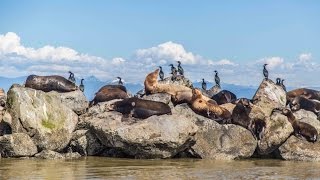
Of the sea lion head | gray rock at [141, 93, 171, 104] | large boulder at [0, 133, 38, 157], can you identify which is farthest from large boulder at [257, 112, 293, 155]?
large boulder at [0, 133, 38, 157]

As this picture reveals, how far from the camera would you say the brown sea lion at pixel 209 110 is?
74.5 feet

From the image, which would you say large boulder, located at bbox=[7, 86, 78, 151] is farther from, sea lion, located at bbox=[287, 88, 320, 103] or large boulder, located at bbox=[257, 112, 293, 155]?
sea lion, located at bbox=[287, 88, 320, 103]

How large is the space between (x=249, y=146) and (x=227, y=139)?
957 millimetres

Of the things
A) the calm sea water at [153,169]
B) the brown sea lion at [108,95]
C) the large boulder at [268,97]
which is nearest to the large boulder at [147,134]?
the calm sea water at [153,169]

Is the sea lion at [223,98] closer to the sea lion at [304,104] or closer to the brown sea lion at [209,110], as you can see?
the sea lion at [304,104]

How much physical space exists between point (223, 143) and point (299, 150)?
10.1 ft

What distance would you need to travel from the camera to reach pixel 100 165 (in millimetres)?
17641

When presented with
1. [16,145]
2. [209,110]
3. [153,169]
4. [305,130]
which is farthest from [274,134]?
[16,145]

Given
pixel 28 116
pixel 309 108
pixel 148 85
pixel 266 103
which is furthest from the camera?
pixel 309 108

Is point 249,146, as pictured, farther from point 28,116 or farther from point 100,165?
point 28,116

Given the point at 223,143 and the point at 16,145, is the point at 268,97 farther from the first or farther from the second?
the point at 16,145

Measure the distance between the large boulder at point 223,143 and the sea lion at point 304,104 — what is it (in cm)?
833

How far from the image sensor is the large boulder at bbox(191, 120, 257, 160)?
19969 mm

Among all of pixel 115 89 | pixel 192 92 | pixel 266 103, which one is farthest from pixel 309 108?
pixel 115 89
